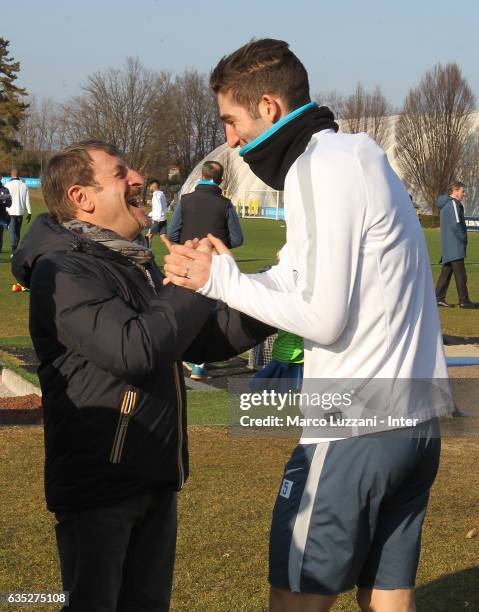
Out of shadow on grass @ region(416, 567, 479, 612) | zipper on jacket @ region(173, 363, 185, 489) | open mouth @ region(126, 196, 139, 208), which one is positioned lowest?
shadow on grass @ region(416, 567, 479, 612)

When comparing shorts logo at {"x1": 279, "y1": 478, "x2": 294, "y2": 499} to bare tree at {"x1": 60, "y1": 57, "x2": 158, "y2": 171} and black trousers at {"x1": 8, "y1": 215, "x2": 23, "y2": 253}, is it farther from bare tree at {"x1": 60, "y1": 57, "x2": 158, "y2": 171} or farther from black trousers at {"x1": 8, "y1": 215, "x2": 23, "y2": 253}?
bare tree at {"x1": 60, "y1": 57, "x2": 158, "y2": 171}

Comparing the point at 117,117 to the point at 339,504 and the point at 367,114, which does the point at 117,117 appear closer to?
the point at 367,114

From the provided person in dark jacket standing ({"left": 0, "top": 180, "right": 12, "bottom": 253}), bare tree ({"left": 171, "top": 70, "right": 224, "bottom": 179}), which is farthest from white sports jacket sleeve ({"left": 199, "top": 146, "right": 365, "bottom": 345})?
bare tree ({"left": 171, "top": 70, "right": 224, "bottom": 179})

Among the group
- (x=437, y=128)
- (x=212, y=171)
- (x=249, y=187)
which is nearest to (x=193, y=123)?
(x=249, y=187)

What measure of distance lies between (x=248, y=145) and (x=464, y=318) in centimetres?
1386

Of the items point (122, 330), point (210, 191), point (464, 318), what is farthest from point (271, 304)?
point (464, 318)

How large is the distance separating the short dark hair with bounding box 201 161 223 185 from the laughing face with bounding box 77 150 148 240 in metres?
9.64

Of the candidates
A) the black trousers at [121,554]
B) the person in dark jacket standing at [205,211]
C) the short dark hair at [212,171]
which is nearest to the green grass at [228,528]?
the black trousers at [121,554]

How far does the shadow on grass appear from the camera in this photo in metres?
4.68

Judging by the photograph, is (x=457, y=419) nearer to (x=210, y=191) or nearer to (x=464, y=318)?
(x=210, y=191)

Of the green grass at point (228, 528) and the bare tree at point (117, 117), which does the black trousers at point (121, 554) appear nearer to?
the green grass at point (228, 528)

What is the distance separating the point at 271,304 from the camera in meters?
2.85

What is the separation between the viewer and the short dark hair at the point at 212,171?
12.9m

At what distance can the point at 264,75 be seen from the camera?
9.70ft
